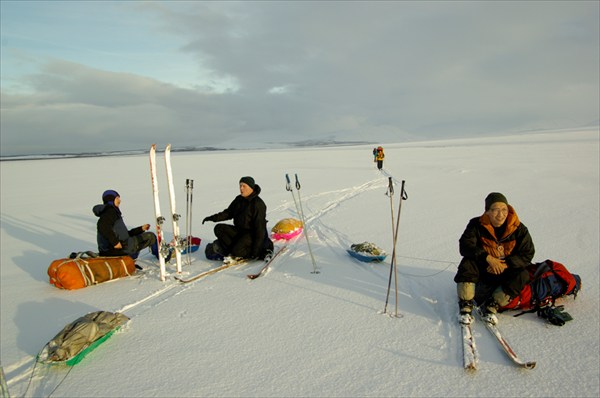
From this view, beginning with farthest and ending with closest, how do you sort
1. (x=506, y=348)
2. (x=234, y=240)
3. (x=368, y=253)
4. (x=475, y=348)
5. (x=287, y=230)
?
1. (x=287, y=230)
2. (x=234, y=240)
3. (x=368, y=253)
4. (x=475, y=348)
5. (x=506, y=348)

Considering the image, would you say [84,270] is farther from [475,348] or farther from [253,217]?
[475,348]

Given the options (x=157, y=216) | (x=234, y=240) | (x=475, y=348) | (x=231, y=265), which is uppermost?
(x=157, y=216)

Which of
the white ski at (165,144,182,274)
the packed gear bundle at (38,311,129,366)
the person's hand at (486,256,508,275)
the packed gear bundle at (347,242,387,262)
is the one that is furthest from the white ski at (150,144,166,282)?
the person's hand at (486,256,508,275)

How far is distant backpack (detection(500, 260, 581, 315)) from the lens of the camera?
3.49 m

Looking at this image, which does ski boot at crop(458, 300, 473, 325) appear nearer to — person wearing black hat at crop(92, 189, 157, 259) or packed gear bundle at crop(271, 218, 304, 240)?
packed gear bundle at crop(271, 218, 304, 240)

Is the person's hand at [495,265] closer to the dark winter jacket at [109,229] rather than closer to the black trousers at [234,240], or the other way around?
the black trousers at [234,240]

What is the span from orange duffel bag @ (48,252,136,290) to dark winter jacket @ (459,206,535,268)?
4540mm

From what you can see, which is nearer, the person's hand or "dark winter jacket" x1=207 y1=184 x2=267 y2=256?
the person's hand

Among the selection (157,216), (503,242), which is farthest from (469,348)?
(157,216)

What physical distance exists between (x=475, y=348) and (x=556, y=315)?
3.24ft

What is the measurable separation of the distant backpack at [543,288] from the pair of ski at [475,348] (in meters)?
0.43

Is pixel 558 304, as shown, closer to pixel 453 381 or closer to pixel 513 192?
pixel 453 381

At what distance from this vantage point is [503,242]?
353cm

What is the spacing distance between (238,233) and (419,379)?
3532 mm
